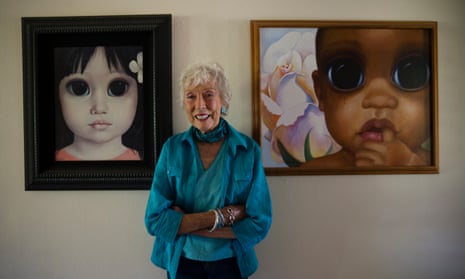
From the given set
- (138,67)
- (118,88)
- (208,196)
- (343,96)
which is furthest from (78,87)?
(343,96)

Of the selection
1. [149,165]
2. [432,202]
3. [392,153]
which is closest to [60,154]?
[149,165]

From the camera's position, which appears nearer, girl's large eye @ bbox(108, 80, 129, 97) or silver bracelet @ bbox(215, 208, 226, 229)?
silver bracelet @ bbox(215, 208, 226, 229)

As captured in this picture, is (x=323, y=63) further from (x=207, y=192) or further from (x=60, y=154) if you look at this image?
(x=60, y=154)

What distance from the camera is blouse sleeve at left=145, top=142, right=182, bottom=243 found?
1.16 metres

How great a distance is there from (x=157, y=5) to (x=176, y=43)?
0.65 ft

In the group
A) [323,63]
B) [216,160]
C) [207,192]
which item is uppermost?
[323,63]

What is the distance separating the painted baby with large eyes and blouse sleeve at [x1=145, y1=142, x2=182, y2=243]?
2.13 feet

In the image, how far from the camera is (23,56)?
57.7 inches

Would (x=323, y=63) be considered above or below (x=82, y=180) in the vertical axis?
above

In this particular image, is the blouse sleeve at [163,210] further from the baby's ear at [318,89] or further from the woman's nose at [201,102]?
the baby's ear at [318,89]

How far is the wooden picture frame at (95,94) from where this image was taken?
1455 mm

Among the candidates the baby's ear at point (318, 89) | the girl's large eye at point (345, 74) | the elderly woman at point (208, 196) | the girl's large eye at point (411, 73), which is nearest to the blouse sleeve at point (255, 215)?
the elderly woman at point (208, 196)

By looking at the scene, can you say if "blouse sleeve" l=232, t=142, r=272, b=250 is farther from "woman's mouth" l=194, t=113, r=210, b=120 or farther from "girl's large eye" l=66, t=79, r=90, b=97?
"girl's large eye" l=66, t=79, r=90, b=97

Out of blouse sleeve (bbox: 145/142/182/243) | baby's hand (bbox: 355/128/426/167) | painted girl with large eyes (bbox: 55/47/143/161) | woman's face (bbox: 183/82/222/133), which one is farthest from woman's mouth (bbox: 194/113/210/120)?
baby's hand (bbox: 355/128/426/167)
